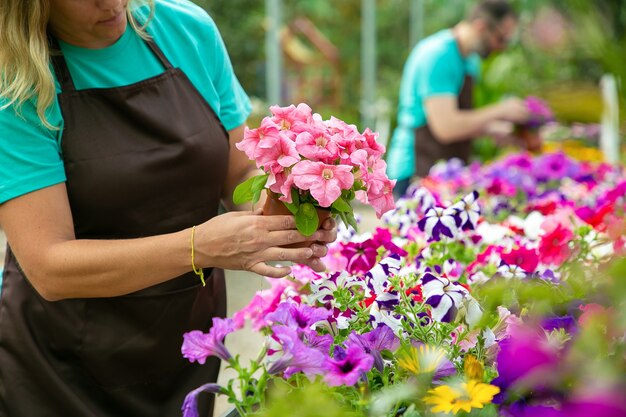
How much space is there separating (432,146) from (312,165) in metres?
2.45

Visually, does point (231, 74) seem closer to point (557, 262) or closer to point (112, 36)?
point (112, 36)

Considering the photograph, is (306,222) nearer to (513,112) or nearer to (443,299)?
(443,299)

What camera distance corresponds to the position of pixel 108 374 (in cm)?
147

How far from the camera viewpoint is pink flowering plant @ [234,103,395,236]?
1071 mm

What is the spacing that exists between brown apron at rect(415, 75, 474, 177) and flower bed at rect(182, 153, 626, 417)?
1.49 metres

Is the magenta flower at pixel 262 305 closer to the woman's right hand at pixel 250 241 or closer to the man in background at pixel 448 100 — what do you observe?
the woman's right hand at pixel 250 241

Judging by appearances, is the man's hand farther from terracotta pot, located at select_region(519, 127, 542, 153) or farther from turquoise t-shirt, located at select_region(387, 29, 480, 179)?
turquoise t-shirt, located at select_region(387, 29, 480, 179)

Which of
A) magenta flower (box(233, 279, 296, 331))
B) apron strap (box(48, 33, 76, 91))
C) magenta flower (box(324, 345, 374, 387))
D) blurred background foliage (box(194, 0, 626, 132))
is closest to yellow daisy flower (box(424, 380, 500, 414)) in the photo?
magenta flower (box(324, 345, 374, 387))

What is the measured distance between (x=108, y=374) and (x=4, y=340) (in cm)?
22

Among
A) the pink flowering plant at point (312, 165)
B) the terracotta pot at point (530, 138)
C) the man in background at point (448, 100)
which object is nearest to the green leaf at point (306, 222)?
the pink flowering plant at point (312, 165)

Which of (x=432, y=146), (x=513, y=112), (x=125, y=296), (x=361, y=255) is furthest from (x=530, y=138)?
(x=125, y=296)

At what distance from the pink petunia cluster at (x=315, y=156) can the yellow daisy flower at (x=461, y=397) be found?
1.15 feet

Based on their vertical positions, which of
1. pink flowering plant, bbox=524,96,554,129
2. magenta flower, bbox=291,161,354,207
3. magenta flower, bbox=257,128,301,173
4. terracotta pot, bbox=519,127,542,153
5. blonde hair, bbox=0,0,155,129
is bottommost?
terracotta pot, bbox=519,127,542,153

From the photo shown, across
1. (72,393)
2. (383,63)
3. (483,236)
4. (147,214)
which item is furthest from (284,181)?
(383,63)
